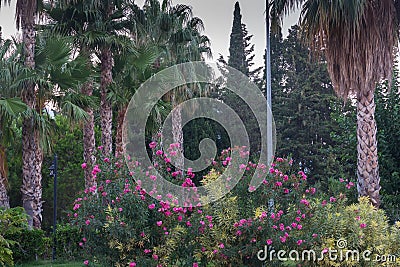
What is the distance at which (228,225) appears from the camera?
5469 millimetres

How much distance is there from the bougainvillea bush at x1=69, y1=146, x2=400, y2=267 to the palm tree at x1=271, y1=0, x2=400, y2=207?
2.72 m

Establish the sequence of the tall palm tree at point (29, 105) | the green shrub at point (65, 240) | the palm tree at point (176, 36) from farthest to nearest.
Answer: the palm tree at point (176, 36) → the green shrub at point (65, 240) → the tall palm tree at point (29, 105)

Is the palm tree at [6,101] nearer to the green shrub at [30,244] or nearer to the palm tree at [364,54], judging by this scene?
the green shrub at [30,244]

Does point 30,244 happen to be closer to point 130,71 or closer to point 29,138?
point 29,138

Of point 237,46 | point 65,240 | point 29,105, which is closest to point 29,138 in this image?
point 29,105

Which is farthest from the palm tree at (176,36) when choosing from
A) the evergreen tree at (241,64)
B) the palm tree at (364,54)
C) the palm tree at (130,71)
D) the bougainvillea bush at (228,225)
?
the evergreen tree at (241,64)

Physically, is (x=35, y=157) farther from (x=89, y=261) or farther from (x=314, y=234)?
(x=314, y=234)

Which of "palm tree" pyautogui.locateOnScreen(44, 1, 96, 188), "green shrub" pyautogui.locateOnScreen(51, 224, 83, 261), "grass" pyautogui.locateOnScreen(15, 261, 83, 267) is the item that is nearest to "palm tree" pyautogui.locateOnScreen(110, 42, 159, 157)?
"palm tree" pyautogui.locateOnScreen(44, 1, 96, 188)

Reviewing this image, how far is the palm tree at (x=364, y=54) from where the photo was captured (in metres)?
8.33

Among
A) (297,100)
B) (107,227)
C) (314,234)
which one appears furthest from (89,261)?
(297,100)

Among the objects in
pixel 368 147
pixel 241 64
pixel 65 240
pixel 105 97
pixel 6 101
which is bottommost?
pixel 65 240

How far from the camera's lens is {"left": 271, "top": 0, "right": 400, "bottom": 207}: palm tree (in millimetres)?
8328

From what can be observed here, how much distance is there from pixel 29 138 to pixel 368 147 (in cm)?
664

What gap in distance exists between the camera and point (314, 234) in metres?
5.32
